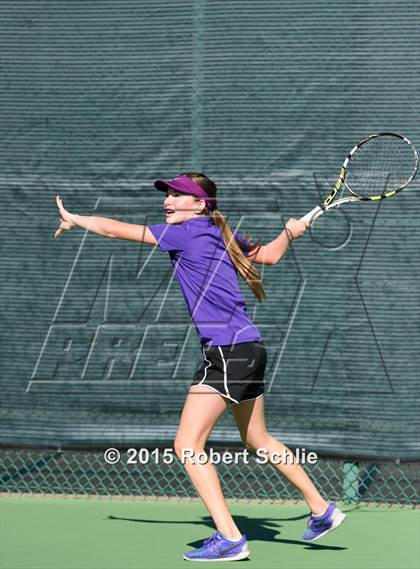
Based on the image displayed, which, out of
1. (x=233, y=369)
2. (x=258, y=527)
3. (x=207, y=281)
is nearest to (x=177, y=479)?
(x=258, y=527)

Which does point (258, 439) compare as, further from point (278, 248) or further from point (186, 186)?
point (186, 186)

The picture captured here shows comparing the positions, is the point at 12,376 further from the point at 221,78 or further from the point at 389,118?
the point at 389,118

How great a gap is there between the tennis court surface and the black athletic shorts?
746 mm

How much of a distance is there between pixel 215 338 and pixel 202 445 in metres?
0.44

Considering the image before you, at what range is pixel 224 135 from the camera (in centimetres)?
632

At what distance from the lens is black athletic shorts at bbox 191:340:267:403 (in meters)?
4.92

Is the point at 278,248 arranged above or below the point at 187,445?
above

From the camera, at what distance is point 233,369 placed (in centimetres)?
492

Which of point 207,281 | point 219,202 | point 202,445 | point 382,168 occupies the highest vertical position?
point 219,202

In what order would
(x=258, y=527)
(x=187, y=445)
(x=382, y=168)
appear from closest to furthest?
(x=187, y=445) < (x=258, y=527) < (x=382, y=168)

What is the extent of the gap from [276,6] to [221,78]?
47cm

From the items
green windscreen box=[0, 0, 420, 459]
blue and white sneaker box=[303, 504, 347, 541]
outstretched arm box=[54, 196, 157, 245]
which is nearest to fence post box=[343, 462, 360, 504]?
green windscreen box=[0, 0, 420, 459]

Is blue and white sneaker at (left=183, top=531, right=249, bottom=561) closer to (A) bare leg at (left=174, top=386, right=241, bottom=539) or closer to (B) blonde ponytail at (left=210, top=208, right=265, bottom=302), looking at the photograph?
(A) bare leg at (left=174, top=386, right=241, bottom=539)

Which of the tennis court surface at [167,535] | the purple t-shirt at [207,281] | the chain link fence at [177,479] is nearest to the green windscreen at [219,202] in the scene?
the chain link fence at [177,479]
